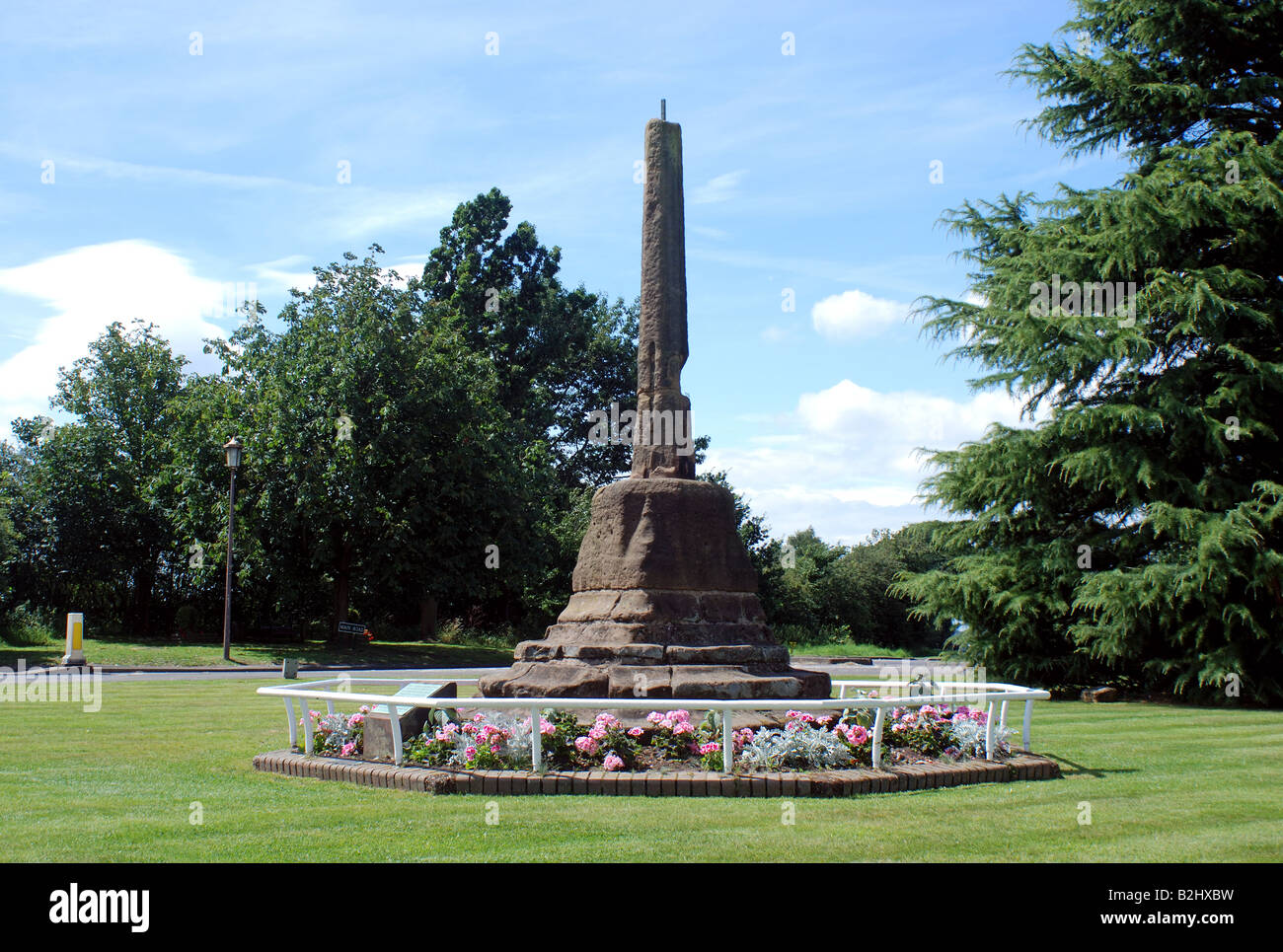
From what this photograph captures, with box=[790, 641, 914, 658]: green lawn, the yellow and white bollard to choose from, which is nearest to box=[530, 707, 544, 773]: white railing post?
the yellow and white bollard

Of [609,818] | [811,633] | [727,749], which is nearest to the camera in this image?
[609,818]

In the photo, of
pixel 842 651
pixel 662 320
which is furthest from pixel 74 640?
pixel 842 651

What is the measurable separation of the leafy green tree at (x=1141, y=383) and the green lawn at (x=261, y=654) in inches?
528

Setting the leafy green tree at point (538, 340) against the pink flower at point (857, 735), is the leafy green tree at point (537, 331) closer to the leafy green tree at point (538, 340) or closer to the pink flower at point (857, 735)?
the leafy green tree at point (538, 340)

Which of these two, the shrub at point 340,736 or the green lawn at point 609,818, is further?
the shrub at point 340,736

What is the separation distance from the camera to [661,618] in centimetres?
1006

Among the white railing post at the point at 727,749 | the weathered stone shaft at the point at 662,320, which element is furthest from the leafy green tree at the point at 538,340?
the white railing post at the point at 727,749

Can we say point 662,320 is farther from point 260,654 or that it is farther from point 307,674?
point 260,654

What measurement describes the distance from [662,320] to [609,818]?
19.1 ft

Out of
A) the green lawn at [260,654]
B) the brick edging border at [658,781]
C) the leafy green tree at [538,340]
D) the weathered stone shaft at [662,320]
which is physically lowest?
the green lawn at [260,654]

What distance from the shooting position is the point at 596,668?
9.76m

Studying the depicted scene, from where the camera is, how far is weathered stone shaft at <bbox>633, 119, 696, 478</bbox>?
1103 cm

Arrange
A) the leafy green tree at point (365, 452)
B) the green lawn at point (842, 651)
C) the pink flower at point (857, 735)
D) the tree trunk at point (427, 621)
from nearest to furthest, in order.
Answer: the pink flower at point (857, 735), the leafy green tree at point (365, 452), the green lawn at point (842, 651), the tree trunk at point (427, 621)

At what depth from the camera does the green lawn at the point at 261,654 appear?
83.0 ft
